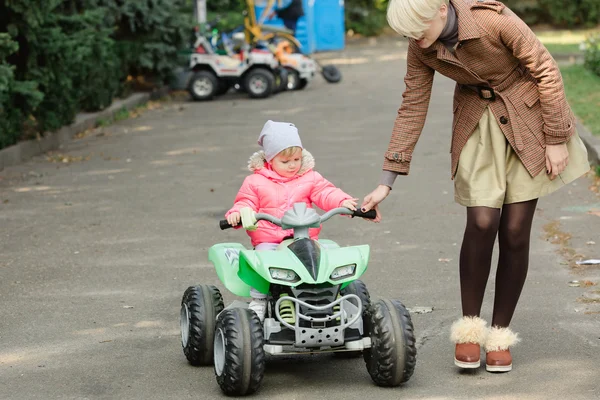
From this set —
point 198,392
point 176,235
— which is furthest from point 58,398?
point 176,235

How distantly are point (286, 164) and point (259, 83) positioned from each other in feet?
45.6

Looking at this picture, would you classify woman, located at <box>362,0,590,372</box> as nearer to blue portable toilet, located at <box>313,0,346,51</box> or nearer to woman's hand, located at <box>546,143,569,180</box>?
woman's hand, located at <box>546,143,569,180</box>

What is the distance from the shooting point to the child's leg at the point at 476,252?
16.1 feet

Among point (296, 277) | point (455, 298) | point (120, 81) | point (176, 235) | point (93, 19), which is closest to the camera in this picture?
point (296, 277)

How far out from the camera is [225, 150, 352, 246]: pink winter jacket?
17.1 feet

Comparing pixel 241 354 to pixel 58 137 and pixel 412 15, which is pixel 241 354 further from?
pixel 58 137

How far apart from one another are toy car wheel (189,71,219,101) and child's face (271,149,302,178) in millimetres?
14004

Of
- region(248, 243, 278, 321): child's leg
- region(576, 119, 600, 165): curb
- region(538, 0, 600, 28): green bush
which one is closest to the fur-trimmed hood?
region(248, 243, 278, 321): child's leg

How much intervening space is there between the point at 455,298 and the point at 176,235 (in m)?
2.79

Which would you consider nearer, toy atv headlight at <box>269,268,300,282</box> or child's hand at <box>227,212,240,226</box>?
toy atv headlight at <box>269,268,300,282</box>

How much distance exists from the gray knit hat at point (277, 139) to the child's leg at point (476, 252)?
0.90 metres

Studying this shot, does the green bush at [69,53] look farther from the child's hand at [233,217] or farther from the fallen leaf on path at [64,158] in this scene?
the child's hand at [233,217]

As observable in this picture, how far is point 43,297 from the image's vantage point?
6703mm

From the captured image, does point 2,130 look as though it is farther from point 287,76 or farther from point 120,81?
point 287,76
